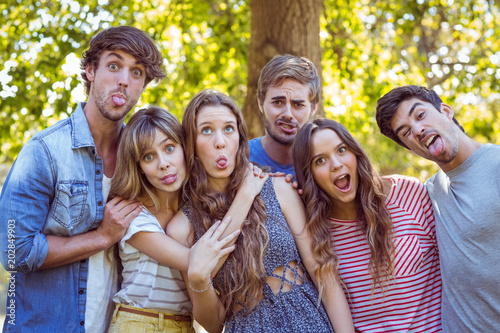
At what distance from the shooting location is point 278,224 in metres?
3.06

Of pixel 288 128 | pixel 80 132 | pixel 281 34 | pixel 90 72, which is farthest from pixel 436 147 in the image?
pixel 281 34

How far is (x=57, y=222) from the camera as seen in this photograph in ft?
10.2

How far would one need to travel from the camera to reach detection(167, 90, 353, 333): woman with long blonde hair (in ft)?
9.55

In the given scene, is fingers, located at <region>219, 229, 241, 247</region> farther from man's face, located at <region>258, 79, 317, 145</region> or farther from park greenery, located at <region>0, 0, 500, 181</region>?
park greenery, located at <region>0, 0, 500, 181</region>

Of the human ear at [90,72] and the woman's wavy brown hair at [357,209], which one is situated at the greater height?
the human ear at [90,72]

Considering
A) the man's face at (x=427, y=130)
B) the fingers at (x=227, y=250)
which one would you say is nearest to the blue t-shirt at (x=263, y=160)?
the man's face at (x=427, y=130)

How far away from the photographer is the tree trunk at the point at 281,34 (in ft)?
18.2

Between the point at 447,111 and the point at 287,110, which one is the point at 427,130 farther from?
the point at 287,110

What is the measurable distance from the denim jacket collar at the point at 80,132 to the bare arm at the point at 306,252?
134 cm

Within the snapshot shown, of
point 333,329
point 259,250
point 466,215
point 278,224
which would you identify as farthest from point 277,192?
point 466,215

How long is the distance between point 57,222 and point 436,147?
8.53 ft

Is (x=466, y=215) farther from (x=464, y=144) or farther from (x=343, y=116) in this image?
(x=343, y=116)

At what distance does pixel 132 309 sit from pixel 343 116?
6678mm

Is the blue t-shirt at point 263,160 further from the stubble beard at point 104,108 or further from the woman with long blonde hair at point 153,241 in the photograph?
the stubble beard at point 104,108
